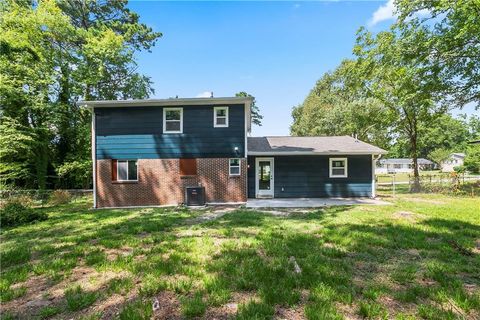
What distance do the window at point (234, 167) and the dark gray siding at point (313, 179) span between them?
152cm

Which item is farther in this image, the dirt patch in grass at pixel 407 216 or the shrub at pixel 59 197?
the shrub at pixel 59 197

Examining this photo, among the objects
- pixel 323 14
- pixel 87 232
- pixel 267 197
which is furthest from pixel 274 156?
pixel 87 232

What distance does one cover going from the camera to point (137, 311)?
2.85 meters

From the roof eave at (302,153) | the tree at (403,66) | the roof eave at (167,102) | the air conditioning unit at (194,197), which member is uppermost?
the tree at (403,66)

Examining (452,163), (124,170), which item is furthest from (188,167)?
(452,163)

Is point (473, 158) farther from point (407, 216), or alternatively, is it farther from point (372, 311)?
point (372, 311)

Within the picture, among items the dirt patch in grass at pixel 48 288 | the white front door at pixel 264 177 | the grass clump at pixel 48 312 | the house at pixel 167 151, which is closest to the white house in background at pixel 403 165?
the white front door at pixel 264 177

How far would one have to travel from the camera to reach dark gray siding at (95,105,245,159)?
12.0 meters

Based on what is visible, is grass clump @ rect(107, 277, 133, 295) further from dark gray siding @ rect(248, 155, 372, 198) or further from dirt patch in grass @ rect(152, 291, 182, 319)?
dark gray siding @ rect(248, 155, 372, 198)

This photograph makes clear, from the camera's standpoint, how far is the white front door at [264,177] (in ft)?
44.1

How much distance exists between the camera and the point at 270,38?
11.6 metres

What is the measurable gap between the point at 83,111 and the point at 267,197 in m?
14.9

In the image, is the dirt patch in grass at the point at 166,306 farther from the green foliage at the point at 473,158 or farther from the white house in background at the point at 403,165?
the white house in background at the point at 403,165

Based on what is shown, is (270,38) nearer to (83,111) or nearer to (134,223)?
(134,223)
